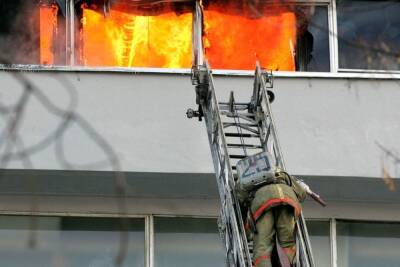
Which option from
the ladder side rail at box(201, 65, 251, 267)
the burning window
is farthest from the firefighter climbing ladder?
the burning window

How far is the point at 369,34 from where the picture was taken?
44.7ft

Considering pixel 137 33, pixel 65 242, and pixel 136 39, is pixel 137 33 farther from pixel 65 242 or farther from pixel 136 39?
pixel 65 242

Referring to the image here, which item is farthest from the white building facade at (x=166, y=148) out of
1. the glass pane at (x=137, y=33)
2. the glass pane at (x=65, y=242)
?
the glass pane at (x=137, y=33)

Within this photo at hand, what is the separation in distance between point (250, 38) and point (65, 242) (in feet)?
10.3

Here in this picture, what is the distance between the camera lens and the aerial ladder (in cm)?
923

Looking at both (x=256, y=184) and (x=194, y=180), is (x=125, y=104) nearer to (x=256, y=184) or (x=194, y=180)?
(x=194, y=180)

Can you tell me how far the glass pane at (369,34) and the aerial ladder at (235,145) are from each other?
2.73 metres

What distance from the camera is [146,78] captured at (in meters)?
12.6

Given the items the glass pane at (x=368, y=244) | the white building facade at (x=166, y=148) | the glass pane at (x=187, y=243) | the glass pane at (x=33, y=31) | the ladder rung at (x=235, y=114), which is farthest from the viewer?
the glass pane at (x=368, y=244)

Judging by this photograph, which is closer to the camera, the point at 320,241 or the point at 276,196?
the point at 276,196

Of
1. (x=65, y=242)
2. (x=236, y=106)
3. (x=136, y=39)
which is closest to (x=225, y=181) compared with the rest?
(x=236, y=106)

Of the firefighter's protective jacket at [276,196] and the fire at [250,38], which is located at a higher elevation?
the fire at [250,38]

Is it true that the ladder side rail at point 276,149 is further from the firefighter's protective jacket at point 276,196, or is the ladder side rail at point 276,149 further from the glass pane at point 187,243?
the glass pane at point 187,243

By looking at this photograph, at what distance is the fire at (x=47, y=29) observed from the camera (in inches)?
517
